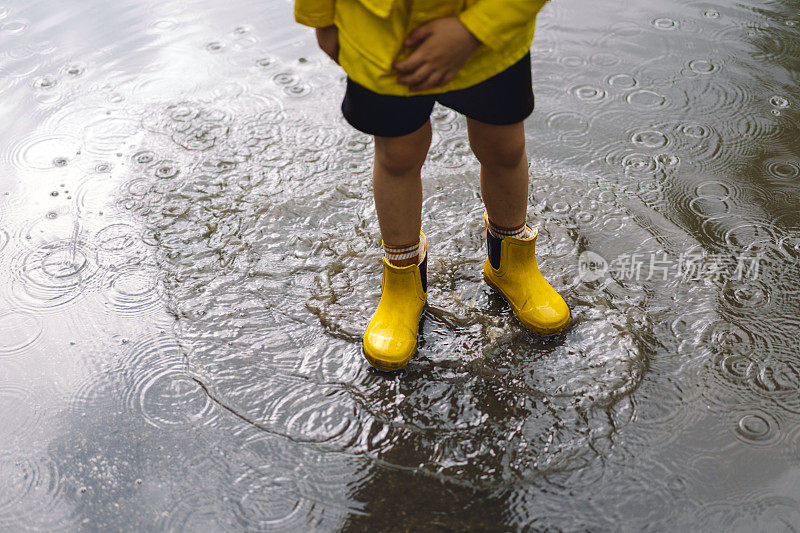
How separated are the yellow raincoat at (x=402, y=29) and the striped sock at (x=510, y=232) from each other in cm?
53

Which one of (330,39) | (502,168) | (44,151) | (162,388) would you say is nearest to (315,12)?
(330,39)

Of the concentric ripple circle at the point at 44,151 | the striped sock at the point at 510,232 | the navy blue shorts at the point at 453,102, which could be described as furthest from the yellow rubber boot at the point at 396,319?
the concentric ripple circle at the point at 44,151

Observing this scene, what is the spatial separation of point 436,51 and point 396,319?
781 millimetres

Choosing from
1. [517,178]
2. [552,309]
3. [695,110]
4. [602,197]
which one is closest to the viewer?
[517,178]

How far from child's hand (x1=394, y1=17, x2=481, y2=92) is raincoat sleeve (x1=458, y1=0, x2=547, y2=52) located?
2cm

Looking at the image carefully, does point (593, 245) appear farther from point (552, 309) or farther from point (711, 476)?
point (711, 476)

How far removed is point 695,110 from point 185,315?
2153mm

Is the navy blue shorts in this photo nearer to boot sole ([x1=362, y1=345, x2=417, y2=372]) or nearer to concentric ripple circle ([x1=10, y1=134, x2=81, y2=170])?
boot sole ([x1=362, y1=345, x2=417, y2=372])

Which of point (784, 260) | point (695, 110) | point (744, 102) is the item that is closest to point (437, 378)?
point (784, 260)

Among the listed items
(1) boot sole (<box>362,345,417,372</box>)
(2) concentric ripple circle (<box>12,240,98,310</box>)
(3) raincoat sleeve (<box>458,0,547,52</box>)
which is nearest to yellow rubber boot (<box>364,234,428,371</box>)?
(1) boot sole (<box>362,345,417,372</box>)

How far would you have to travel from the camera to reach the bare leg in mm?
1575

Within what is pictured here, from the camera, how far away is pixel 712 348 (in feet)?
5.78

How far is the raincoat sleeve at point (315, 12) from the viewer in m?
1.35

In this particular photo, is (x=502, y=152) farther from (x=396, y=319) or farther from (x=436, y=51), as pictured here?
(x=396, y=319)
